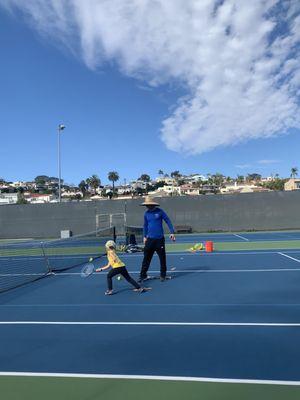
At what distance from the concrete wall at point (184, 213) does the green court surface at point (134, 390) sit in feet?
79.9

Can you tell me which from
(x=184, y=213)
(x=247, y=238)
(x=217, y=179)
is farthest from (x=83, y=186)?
(x=247, y=238)

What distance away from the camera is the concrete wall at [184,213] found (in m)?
27.5

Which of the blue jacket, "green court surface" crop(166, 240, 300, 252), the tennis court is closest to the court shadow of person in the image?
the tennis court

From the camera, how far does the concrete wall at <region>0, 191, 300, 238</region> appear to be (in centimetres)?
2755

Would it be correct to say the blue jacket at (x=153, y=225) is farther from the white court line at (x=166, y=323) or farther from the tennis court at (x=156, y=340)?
the white court line at (x=166, y=323)

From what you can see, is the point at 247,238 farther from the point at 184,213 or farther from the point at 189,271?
the point at 189,271

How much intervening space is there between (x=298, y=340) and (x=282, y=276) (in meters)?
4.56

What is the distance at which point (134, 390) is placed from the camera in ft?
12.4

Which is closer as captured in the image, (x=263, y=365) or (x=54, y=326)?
(x=263, y=365)

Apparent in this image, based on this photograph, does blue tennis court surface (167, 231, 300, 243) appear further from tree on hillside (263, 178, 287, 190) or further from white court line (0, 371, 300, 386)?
tree on hillside (263, 178, 287, 190)

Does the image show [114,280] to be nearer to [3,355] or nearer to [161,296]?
[161,296]

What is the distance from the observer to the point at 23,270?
12023 mm

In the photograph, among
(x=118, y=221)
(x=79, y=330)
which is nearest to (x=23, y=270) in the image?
(x=79, y=330)

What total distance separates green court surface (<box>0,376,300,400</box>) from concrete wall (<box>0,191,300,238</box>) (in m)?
24.4
